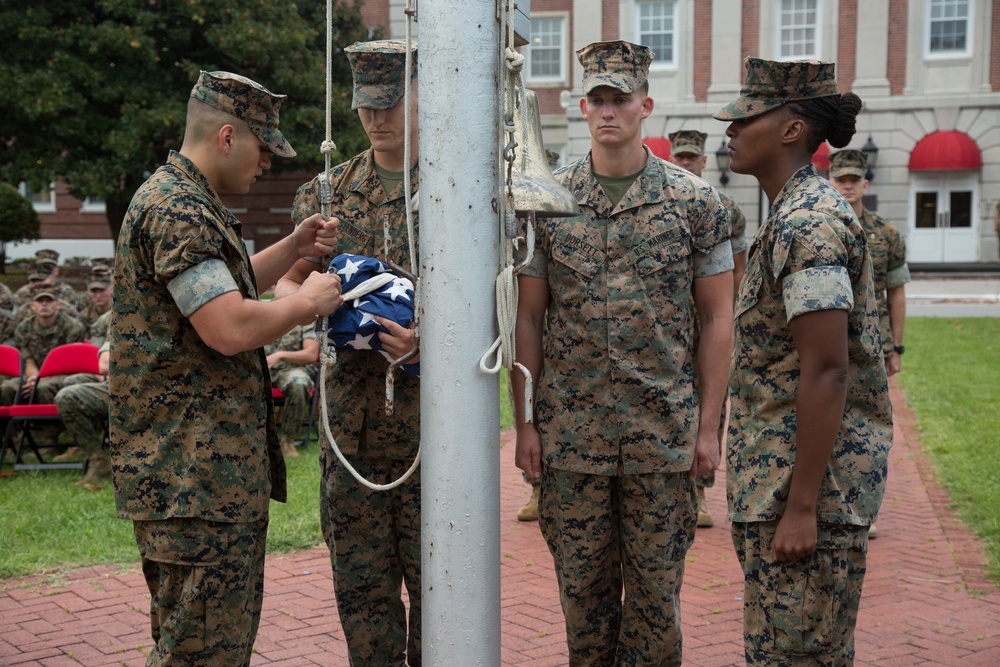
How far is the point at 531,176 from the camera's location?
3061 millimetres

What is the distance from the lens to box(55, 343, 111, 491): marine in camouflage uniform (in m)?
8.66

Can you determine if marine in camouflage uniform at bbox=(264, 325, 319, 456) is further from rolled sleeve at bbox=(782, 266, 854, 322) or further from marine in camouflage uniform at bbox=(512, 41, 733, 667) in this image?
rolled sleeve at bbox=(782, 266, 854, 322)

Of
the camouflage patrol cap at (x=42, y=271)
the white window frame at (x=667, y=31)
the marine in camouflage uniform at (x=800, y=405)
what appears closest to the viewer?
the marine in camouflage uniform at (x=800, y=405)

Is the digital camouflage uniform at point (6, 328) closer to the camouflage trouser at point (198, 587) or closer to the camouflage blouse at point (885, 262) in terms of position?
the camouflage blouse at point (885, 262)

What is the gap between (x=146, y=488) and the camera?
10.8 feet

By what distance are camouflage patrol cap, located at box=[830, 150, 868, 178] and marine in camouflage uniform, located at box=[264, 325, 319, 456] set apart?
458 cm

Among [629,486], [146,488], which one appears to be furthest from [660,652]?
[146,488]

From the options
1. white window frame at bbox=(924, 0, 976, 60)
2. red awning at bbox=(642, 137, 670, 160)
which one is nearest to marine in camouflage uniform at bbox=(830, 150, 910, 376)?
red awning at bbox=(642, 137, 670, 160)

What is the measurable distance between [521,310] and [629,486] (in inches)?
30.1

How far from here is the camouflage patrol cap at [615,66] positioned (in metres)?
4.12

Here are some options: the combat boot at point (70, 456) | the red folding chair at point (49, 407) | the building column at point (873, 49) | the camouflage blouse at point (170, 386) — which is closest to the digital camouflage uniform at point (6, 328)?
the red folding chair at point (49, 407)

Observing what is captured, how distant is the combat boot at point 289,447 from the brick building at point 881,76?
73.0ft

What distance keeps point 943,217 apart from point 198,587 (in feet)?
106

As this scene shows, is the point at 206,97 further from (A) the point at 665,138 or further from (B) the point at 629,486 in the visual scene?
(A) the point at 665,138
